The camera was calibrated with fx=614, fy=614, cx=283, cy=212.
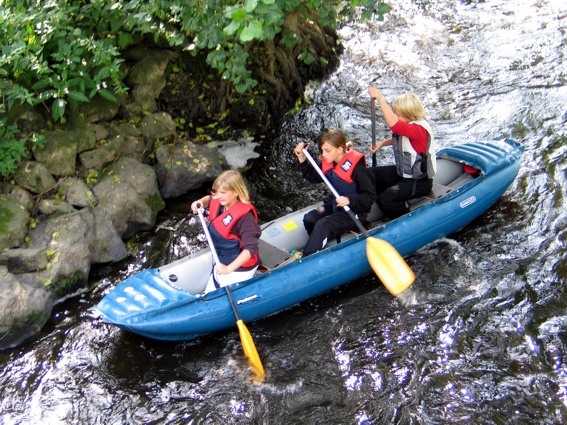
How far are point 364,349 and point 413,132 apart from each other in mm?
1872

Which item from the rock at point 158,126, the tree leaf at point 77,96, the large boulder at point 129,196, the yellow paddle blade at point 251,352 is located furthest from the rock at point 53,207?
the yellow paddle blade at point 251,352

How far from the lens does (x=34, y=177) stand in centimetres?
564

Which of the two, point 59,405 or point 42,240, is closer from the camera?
point 59,405

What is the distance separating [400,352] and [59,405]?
7.89ft

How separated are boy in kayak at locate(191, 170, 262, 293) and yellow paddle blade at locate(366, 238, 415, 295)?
0.94 m

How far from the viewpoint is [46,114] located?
5.97 m

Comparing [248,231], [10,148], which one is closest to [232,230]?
[248,231]

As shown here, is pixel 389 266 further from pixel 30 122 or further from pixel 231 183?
pixel 30 122

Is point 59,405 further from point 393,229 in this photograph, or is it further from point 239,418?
point 393,229

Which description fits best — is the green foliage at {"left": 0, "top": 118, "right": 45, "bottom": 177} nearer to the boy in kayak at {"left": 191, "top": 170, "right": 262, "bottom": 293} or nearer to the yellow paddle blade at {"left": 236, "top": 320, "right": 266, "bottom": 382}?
the boy in kayak at {"left": 191, "top": 170, "right": 262, "bottom": 293}

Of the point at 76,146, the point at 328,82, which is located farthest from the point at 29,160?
the point at 328,82

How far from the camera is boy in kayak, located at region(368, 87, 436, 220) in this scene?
203 inches

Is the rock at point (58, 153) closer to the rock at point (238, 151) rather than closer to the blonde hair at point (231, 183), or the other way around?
the rock at point (238, 151)

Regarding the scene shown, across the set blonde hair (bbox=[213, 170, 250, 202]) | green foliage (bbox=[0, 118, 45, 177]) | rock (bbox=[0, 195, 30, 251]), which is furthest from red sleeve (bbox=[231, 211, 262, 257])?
green foliage (bbox=[0, 118, 45, 177])
